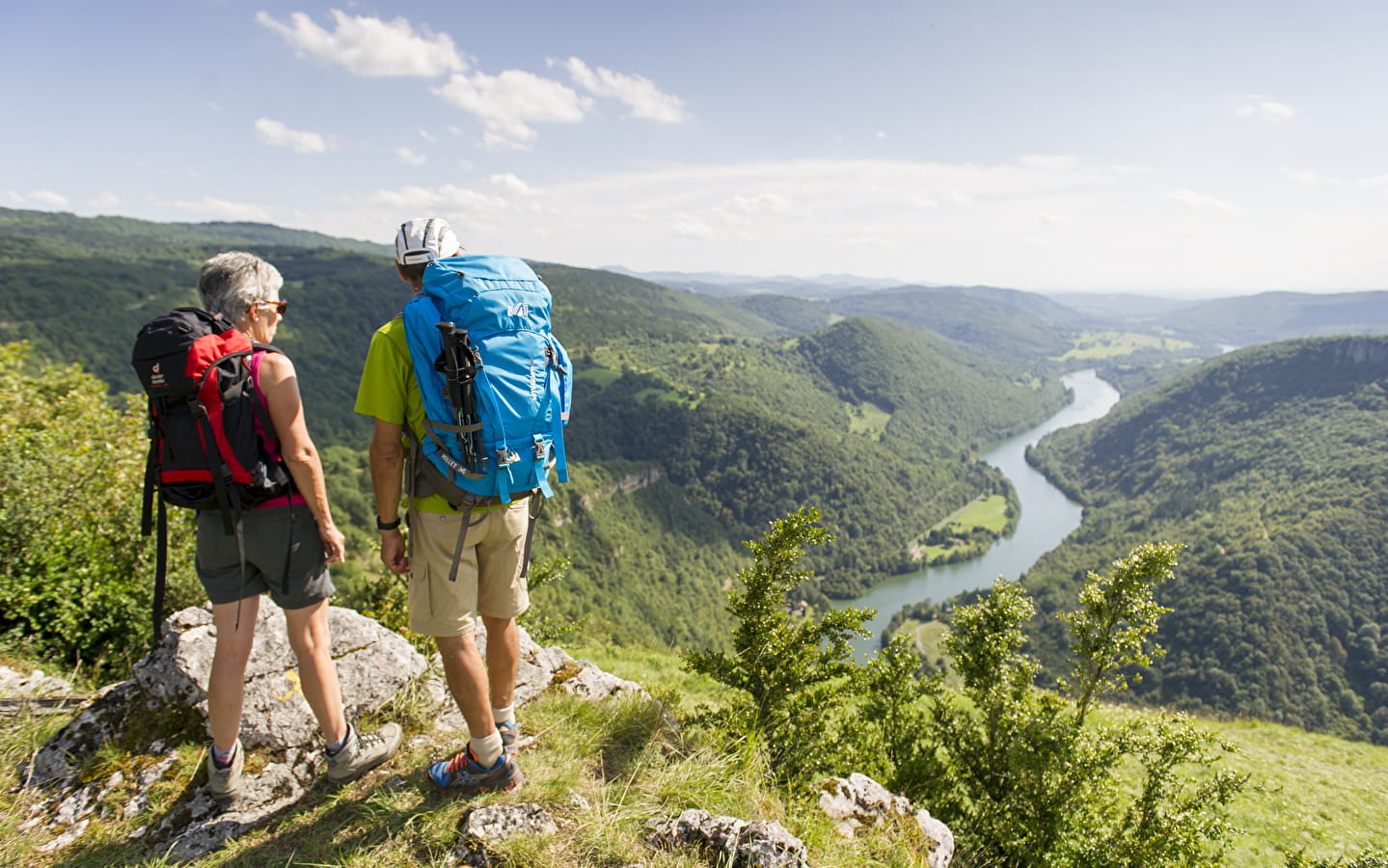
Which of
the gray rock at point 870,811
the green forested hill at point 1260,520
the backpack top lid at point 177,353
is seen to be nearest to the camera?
the backpack top lid at point 177,353

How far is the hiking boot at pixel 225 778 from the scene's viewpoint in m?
2.84

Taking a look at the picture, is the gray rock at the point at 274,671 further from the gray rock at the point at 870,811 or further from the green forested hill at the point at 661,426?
the green forested hill at the point at 661,426

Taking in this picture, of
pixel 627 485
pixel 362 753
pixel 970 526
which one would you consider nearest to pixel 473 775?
pixel 362 753

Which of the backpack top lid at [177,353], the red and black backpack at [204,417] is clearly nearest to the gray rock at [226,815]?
the red and black backpack at [204,417]

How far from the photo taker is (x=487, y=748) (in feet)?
9.32

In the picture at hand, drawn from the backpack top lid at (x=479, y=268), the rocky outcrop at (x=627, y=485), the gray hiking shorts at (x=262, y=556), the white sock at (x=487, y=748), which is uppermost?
the backpack top lid at (x=479, y=268)

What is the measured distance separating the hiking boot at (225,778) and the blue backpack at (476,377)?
5.53 ft

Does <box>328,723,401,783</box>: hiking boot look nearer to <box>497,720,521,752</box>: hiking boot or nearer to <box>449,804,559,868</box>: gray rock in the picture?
<box>497,720,521,752</box>: hiking boot

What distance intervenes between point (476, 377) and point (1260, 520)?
118m

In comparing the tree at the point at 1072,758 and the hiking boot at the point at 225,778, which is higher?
the hiking boot at the point at 225,778

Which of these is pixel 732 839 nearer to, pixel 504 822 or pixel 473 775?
pixel 504 822

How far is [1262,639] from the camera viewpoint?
203ft

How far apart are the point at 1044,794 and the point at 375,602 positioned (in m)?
9.03

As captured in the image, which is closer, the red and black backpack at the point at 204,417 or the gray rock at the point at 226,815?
the red and black backpack at the point at 204,417
